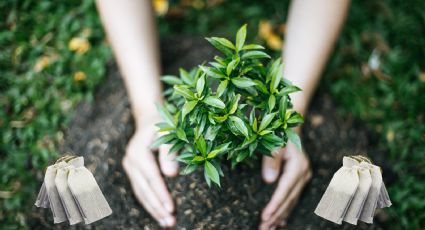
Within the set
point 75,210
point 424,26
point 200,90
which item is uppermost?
point 424,26

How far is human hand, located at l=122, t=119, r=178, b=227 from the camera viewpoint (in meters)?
2.18

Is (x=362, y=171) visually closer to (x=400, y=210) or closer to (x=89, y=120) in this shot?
(x=400, y=210)

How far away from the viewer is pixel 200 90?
1.71m

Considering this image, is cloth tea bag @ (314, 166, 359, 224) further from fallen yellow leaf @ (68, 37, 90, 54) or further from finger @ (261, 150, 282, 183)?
fallen yellow leaf @ (68, 37, 90, 54)

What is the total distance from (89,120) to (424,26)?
2.63 m

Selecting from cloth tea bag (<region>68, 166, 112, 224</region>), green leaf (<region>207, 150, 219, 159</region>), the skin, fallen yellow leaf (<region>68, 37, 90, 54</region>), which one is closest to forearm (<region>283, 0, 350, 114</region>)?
the skin

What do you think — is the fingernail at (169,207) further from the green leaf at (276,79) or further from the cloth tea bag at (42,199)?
the green leaf at (276,79)

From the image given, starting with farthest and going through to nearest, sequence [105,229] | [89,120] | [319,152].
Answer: [89,120] < [319,152] < [105,229]

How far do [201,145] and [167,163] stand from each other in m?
0.45

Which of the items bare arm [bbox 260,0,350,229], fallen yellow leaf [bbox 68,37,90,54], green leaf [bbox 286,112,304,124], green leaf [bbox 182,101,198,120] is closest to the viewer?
green leaf [bbox 182,101,198,120]

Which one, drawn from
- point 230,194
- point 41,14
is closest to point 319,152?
point 230,194

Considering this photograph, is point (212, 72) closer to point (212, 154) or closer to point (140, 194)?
point (212, 154)

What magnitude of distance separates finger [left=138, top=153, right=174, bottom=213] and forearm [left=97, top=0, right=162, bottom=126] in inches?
12.9

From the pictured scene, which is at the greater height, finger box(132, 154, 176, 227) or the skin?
the skin
